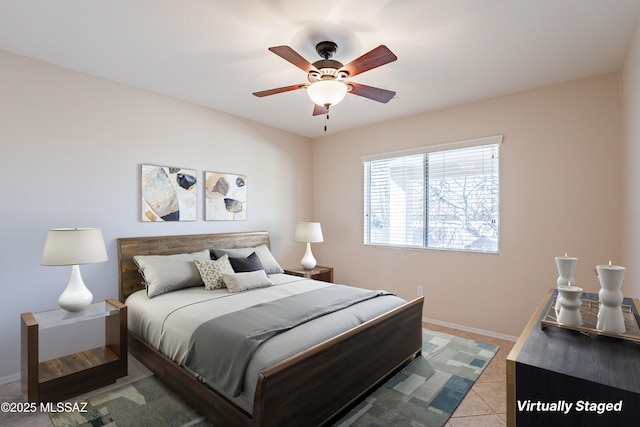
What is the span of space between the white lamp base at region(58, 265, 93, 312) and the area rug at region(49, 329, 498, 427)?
2.25ft

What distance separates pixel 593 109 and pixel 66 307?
482cm

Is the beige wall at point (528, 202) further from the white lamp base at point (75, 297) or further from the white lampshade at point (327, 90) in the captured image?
the white lamp base at point (75, 297)

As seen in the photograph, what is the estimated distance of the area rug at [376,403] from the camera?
2090 millimetres

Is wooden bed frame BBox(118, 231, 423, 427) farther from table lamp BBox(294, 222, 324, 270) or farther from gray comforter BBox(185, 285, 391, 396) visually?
table lamp BBox(294, 222, 324, 270)

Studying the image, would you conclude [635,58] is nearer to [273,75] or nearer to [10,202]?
[273,75]

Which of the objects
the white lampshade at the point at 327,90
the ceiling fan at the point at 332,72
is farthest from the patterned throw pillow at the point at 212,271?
the white lampshade at the point at 327,90

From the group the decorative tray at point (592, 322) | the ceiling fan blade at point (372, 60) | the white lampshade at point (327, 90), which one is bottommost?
the decorative tray at point (592, 322)

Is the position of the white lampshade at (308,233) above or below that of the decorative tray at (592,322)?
above

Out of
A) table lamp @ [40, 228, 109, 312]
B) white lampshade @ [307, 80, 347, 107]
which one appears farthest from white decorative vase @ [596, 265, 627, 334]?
table lamp @ [40, 228, 109, 312]

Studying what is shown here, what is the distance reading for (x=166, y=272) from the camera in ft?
10.0

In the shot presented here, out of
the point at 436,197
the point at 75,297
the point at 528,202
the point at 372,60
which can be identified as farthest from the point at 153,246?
the point at 528,202

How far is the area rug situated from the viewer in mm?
2090

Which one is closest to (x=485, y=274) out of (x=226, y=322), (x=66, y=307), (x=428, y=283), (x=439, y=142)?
(x=428, y=283)

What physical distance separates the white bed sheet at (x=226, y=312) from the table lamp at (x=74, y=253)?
47 centimetres
